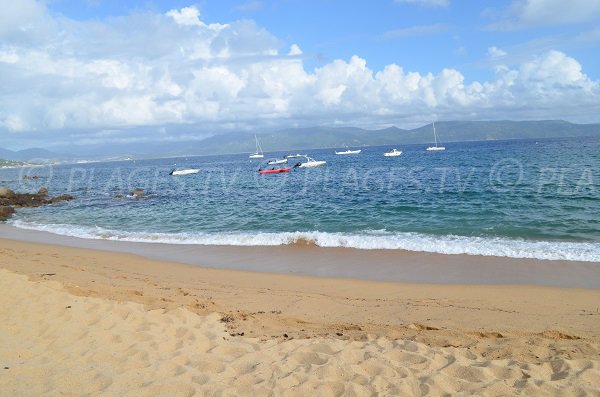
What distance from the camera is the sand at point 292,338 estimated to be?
195 inches

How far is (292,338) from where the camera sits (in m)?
6.73

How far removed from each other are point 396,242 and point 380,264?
9.95ft

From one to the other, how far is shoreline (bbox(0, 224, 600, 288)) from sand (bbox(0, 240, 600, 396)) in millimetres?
964

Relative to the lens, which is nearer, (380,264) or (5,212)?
(380,264)

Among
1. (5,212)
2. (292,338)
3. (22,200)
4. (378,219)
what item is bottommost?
(378,219)

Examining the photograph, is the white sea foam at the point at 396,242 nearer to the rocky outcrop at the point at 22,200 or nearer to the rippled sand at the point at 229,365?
the rippled sand at the point at 229,365

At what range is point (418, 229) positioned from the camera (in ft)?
61.4

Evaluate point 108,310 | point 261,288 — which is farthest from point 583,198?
point 108,310

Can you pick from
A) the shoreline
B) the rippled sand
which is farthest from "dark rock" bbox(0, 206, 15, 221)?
the rippled sand

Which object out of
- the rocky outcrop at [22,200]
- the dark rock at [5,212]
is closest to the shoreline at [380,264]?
the dark rock at [5,212]

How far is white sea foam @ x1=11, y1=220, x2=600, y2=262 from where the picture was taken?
13.7 meters

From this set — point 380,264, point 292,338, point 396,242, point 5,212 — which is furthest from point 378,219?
point 5,212

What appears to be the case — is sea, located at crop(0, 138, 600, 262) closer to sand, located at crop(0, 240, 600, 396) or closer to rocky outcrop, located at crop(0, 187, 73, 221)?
rocky outcrop, located at crop(0, 187, 73, 221)

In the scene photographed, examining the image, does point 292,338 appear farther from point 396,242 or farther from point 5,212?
point 5,212
